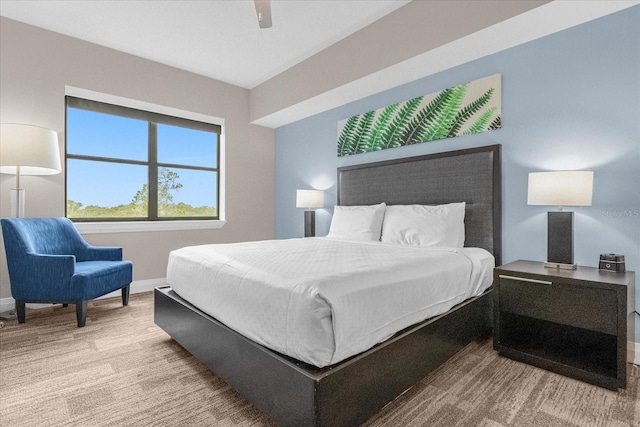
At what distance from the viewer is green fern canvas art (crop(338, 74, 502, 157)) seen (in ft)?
9.21

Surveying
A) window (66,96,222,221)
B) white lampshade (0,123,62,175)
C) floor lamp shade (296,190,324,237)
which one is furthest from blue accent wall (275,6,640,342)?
white lampshade (0,123,62,175)

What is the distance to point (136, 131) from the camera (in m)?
4.16

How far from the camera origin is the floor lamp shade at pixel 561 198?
2012mm

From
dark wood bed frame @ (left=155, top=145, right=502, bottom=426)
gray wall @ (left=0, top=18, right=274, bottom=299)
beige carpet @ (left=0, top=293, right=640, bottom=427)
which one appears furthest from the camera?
gray wall @ (left=0, top=18, right=274, bottom=299)

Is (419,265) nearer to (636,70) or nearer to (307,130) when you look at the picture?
(636,70)

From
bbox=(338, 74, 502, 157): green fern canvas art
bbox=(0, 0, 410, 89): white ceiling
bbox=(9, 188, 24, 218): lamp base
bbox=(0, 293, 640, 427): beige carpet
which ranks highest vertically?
bbox=(0, 0, 410, 89): white ceiling

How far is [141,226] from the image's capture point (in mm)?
3910

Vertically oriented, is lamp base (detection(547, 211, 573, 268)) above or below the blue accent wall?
below

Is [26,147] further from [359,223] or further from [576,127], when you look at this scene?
[576,127]

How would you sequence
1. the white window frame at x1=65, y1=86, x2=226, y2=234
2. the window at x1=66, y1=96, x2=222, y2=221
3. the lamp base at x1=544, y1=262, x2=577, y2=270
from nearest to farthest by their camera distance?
the lamp base at x1=544, y1=262, x2=577, y2=270 → the white window frame at x1=65, y1=86, x2=226, y2=234 → the window at x1=66, y1=96, x2=222, y2=221

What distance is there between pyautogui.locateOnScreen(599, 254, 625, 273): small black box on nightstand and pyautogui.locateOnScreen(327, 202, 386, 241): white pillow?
1716 millimetres

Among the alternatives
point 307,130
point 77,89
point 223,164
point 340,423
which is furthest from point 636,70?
point 77,89

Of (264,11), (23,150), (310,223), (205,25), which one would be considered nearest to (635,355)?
(310,223)

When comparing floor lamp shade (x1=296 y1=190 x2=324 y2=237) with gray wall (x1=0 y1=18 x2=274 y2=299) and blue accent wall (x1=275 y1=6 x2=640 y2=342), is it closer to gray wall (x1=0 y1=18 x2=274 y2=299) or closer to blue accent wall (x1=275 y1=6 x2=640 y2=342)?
gray wall (x1=0 y1=18 x2=274 y2=299)
